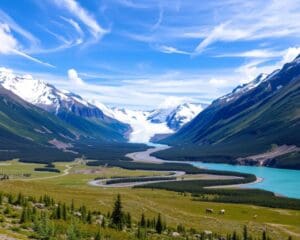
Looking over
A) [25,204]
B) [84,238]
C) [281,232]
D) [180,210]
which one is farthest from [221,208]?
[84,238]

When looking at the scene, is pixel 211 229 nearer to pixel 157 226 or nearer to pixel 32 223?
pixel 157 226

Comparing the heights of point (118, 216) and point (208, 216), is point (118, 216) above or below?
above

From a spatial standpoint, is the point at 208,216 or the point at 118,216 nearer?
the point at 118,216

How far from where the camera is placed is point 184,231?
375 ft

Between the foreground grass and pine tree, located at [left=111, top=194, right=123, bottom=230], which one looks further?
the foreground grass

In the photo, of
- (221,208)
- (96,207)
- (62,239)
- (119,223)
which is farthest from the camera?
(221,208)

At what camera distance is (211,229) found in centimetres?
13050

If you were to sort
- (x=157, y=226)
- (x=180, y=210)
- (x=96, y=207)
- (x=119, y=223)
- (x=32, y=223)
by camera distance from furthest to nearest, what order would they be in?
(x=180, y=210) < (x=96, y=207) < (x=157, y=226) < (x=119, y=223) < (x=32, y=223)

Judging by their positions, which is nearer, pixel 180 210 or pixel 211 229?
pixel 211 229

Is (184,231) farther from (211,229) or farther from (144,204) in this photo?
(144,204)

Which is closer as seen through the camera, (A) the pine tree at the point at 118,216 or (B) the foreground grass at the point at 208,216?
(A) the pine tree at the point at 118,216

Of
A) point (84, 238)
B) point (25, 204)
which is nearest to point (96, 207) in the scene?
point (25, 204)

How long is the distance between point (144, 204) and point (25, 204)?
7706 centimetres

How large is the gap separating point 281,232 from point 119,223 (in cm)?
5834
